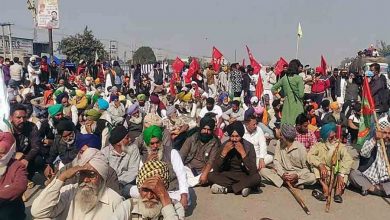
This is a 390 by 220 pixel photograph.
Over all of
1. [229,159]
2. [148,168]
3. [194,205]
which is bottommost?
[194,205]

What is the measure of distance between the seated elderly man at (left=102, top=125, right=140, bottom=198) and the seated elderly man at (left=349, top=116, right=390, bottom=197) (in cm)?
309

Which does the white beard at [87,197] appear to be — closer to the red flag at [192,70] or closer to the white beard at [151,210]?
the white beard at [151,210]

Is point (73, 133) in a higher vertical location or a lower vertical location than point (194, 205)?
higher

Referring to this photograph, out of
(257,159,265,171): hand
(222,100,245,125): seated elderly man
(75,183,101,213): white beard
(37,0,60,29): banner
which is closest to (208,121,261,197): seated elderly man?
(257,159,265,171): hand

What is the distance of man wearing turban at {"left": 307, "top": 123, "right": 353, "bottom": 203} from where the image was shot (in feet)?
19.7

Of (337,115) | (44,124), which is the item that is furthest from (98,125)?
(337,115)

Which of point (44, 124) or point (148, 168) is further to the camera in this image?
point (44, 124)

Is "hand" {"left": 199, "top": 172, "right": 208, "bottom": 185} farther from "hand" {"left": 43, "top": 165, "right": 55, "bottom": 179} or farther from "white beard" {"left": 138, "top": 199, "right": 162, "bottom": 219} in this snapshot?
"white beard" {"left": 138, "top": 199, "right": 162, "bottom": 219}

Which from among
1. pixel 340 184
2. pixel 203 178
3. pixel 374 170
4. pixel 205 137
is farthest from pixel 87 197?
pixel 374 170

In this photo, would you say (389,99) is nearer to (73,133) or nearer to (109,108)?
(109,108)

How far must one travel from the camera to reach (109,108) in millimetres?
9047

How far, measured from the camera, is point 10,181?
4102mm

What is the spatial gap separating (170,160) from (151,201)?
2028 millimetres

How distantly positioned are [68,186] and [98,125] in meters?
3.31
